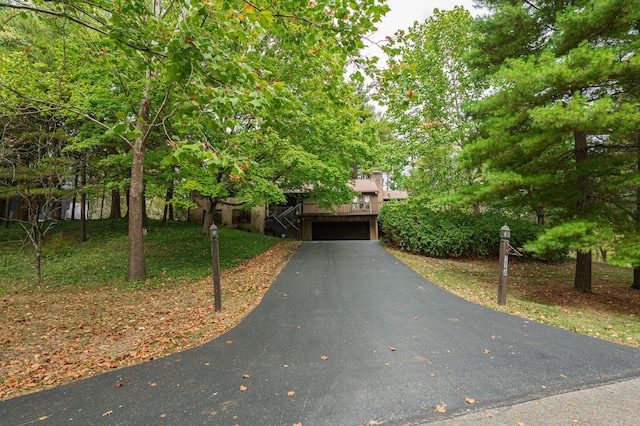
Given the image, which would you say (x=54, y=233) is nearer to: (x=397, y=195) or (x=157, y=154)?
(x=157, y=154)

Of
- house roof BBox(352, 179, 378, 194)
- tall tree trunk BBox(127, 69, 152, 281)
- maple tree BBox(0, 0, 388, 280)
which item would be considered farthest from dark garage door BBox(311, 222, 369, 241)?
maple tree BBox(0, 0, 388, 280)

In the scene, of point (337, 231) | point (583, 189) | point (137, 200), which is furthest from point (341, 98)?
point (337, 231)

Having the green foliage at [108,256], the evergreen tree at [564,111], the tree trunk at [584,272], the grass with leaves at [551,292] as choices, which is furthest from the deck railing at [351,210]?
the tree trunk at [584,272]

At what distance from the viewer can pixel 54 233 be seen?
1393cm

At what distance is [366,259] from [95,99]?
9.21 metres

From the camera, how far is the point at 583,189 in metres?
7.01

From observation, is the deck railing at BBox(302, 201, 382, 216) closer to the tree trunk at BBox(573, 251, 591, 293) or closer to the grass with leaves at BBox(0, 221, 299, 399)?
the grass with leaves at BBox(0, 221, 299, 399)

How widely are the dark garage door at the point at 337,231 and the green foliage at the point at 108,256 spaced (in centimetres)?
874

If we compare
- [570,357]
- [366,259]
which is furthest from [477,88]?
[570,357]

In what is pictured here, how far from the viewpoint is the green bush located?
37.3 feet

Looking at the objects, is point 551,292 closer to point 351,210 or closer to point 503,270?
point 503,270

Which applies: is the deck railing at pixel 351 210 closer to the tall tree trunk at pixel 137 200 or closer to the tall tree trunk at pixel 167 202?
the tall tree trunk at pixel 167 202

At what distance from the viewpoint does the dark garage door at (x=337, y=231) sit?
23219 mm

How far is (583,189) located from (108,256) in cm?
1478
